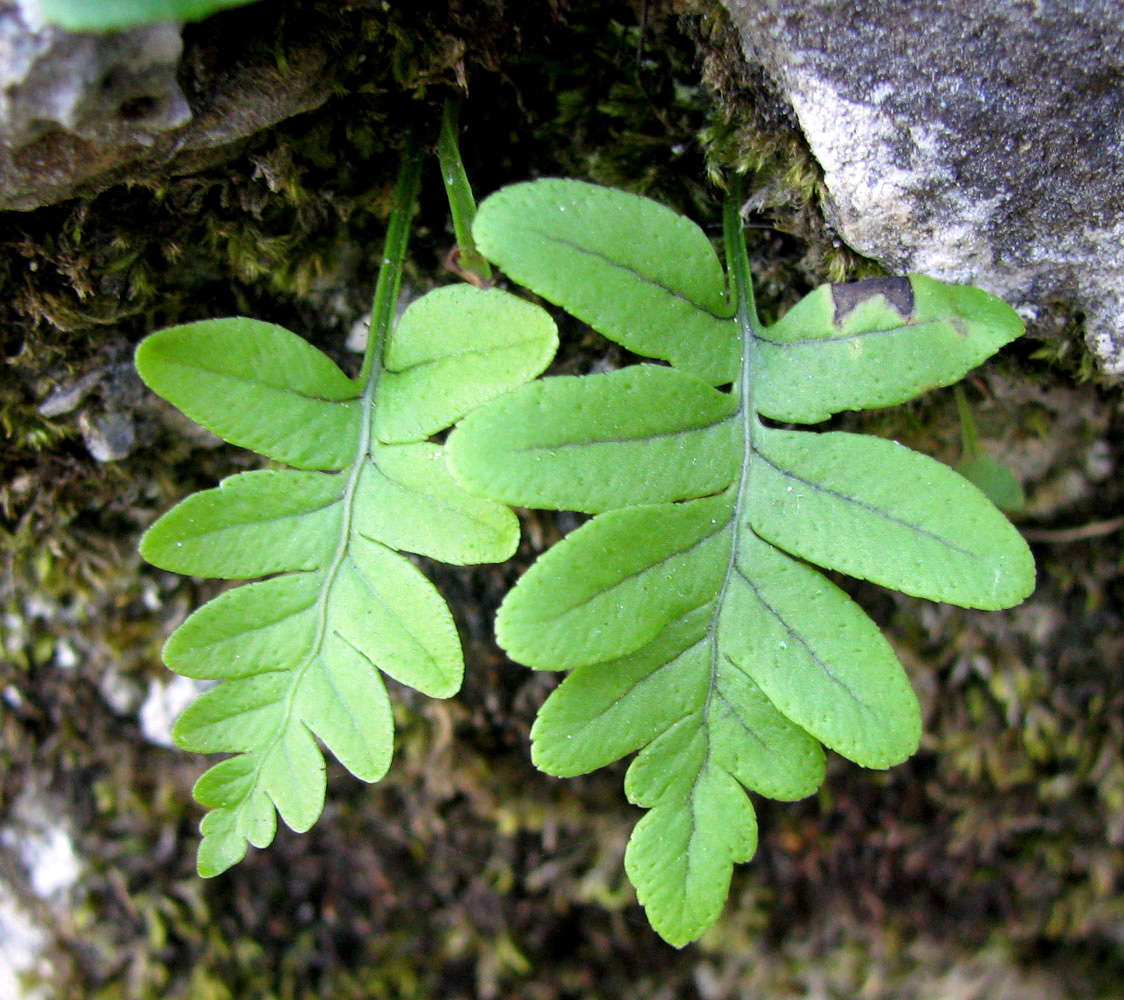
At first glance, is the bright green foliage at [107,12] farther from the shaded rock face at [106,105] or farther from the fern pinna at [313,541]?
the fern pinna at [313,541]

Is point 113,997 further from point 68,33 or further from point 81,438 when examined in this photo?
point 68,33

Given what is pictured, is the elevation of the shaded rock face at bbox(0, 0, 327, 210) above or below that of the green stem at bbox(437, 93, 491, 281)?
above

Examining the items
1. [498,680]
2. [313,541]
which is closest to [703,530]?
[313,541]

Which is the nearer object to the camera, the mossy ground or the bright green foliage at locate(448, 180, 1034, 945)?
the bright green foliage at locate(448, 180, 1034, 945)

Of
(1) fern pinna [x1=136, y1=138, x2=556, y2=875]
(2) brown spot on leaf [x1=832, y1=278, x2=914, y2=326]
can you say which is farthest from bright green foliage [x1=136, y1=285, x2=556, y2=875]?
(2) brown spot on leaf [x1=832, y1=278, x2=914, y2=326]

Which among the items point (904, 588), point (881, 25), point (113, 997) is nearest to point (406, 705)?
point (113, 997)

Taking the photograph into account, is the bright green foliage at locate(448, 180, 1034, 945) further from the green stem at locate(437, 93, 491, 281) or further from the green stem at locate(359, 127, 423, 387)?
the green stem at locate(359, 127, 423, 387)

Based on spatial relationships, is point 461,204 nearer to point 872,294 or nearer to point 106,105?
point 106,105
